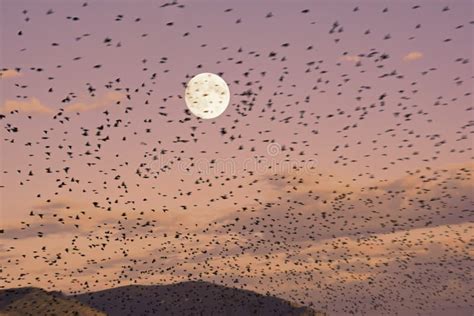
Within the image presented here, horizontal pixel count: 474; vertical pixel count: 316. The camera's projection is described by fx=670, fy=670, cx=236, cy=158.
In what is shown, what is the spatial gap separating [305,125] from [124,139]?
1131 centimetres

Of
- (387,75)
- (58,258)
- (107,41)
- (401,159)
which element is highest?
(107,41)

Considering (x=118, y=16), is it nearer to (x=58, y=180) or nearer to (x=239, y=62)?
(x=239, y=62)

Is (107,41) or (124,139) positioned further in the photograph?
(124,139)

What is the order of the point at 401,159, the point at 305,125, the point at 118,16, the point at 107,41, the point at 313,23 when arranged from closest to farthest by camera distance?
the point at 313,23
the point at 118,16
the point at 107,41
the point at 305,125
the point at 401,159

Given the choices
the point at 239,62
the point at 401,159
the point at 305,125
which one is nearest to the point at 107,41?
the point at 239,62

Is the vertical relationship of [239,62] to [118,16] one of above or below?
below

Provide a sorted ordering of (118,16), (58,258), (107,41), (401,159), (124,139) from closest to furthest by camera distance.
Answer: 1. (118,16)
2. (107,41)
3. (124,139)
4. (401,159)
5. (58,258)

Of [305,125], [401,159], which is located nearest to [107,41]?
[305,125]

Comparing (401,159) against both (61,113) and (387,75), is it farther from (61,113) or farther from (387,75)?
(61,113)

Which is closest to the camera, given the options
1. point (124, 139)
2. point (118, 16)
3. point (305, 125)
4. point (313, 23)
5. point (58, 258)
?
point (313, 23)

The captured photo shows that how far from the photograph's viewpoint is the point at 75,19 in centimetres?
3269

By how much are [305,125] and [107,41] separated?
40.4 feet

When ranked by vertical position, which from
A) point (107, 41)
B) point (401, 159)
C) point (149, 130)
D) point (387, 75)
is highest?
point (107, 41)

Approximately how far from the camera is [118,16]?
94.7 ft
